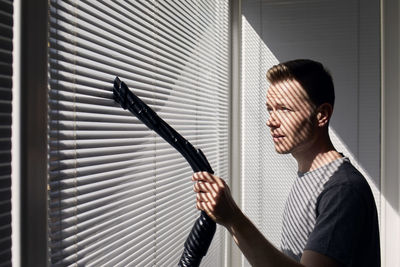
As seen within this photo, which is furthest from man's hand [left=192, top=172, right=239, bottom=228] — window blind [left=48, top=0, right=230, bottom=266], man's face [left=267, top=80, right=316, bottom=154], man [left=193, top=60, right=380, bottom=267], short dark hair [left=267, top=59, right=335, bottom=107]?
short dark hair [left=267, top=59, right=335, bottom=107]

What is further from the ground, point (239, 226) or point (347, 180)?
point (347, 180)

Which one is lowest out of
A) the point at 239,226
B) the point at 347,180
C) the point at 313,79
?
the point at 239,226

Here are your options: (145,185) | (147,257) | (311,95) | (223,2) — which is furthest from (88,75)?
(223,2)

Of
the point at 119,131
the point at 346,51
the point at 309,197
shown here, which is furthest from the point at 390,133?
the point at 119,131

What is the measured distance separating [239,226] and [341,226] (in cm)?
25

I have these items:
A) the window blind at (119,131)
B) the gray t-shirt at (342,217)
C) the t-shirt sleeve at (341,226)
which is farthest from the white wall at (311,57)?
the t-shirt sleeve at (341,226)

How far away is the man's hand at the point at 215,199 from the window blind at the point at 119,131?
21 cm

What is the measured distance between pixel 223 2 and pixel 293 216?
1.42 metres

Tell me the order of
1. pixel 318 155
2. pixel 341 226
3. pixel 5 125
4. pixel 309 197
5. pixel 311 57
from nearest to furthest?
→ pixel 5 125, pixel 341 226, pixel 309 197, pixel 318 155, pixel 311 57

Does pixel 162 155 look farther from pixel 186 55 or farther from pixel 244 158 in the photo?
pixel 244 158

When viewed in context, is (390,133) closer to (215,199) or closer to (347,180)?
(347,180)

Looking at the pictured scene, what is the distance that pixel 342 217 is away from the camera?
1002 millimetres

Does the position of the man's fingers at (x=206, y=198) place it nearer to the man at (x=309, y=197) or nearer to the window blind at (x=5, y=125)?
the man at (x=309, y=197)

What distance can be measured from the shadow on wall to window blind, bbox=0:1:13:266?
188 centimetres
